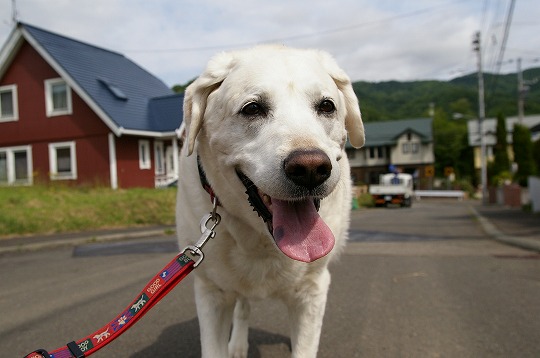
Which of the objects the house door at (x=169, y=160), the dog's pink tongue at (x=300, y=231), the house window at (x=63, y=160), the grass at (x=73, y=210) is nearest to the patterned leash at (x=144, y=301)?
the dog's pink tongue at (x=300, y=231)

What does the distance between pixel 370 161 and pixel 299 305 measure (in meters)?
64.2

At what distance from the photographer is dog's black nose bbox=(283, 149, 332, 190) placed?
196 centimetres

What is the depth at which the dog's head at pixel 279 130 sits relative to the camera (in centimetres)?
204

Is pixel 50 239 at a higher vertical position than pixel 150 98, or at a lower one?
lower

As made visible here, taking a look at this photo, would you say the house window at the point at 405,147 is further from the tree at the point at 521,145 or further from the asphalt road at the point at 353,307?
the asphalt road at the point at 353,307

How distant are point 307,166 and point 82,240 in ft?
31.4

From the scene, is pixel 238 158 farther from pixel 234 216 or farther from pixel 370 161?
pixel 370 161

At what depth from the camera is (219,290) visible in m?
2.58

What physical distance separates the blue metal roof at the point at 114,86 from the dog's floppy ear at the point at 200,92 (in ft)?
61.2

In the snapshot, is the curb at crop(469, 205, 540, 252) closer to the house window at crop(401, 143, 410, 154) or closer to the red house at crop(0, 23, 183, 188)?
the red house at crop(0, 23, 183, 188)

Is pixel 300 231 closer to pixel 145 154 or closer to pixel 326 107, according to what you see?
pixel 326 107

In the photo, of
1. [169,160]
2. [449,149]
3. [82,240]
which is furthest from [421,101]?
[82,240]

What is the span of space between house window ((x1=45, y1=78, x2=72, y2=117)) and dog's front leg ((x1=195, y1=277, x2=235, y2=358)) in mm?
21074

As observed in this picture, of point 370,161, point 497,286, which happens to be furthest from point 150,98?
point 370,161
